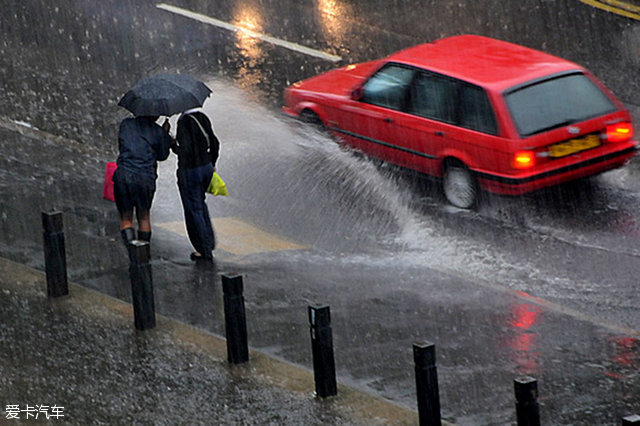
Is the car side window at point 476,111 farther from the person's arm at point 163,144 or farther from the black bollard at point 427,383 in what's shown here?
the black bollard at point 427,383

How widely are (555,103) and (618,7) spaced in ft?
25.7

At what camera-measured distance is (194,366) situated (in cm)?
862

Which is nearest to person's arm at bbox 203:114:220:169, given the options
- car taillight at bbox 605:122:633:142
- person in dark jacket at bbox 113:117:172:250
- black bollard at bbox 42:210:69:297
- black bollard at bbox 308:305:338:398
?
person in dark jacket at bbox 113:117:172:250

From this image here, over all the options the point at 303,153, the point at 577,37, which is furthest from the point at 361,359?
the point at 577,37

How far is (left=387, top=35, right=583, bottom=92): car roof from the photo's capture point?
40.0 ft

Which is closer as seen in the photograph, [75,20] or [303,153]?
[303,153]

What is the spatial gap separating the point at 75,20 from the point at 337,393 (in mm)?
12381

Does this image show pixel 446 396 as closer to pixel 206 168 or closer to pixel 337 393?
pixel 337 393

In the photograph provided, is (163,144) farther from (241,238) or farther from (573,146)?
(573,146)

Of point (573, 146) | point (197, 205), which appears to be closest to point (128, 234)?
point (197, 205)

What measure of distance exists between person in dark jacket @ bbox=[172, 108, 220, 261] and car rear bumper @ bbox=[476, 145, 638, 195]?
299 centimetres

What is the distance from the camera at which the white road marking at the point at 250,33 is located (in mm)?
17500

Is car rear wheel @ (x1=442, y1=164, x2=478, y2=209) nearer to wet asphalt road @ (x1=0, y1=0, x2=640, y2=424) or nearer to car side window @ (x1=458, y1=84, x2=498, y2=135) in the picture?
wet asphalt road @ (x1=0, y1=0, x2=640, y2=424)

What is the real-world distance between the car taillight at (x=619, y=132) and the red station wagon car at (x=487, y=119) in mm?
10
